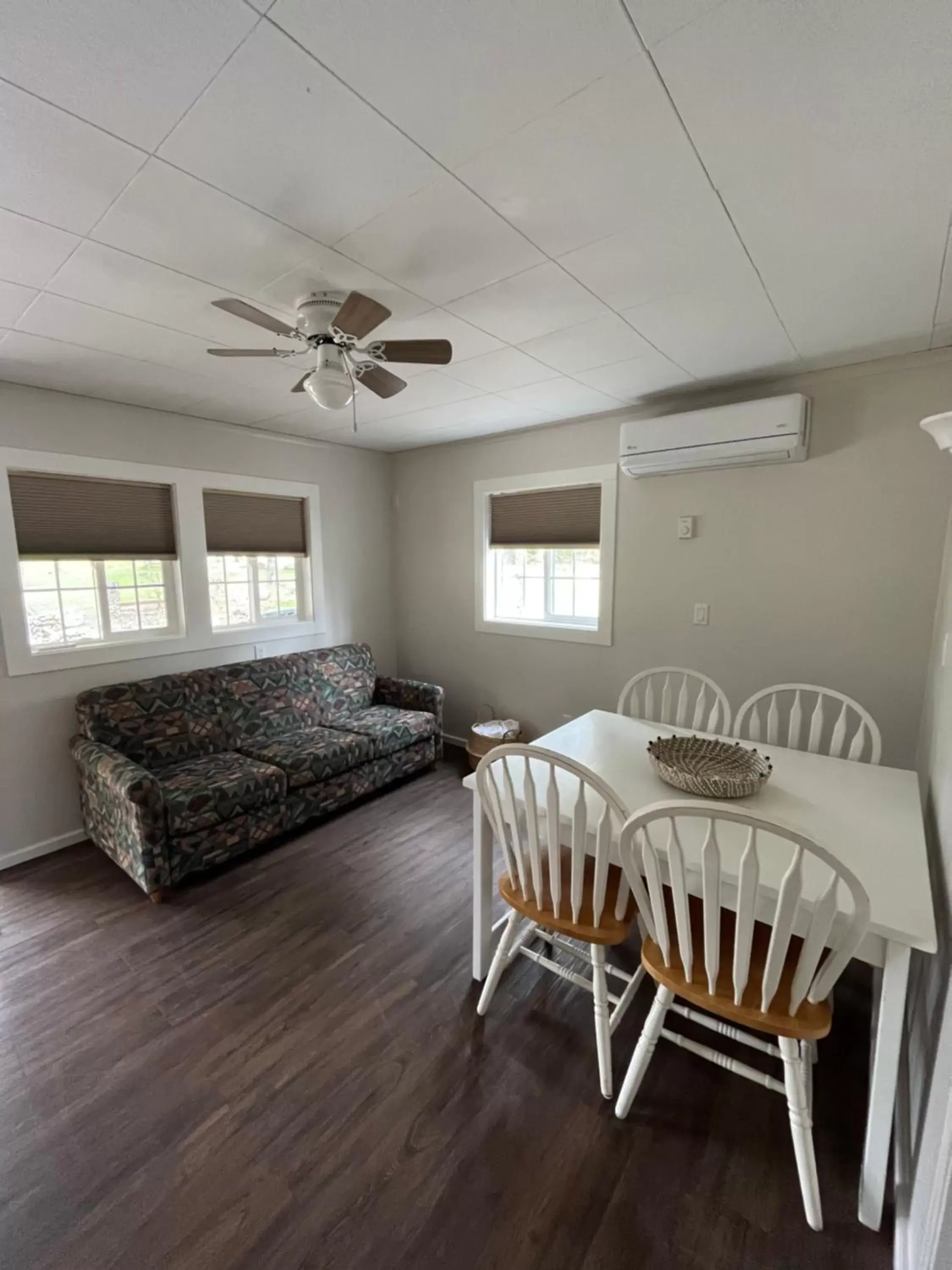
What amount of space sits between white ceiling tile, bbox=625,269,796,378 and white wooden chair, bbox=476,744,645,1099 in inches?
65.9

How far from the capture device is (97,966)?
2131 mm

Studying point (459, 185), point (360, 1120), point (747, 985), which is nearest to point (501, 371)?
point (459, 185)

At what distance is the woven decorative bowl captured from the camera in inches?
67.8

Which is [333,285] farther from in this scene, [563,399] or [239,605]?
[239,605]

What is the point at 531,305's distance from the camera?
1.95 metres

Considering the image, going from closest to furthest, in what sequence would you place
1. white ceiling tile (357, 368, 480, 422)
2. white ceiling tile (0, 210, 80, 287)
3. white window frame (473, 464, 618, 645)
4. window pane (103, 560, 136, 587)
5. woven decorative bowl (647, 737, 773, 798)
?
white ceiling tile (0, 210, 80, 287), woven decorative bowl (647, 737, 773, 798), white ceiling tile (357, 368, 480, 422), window pane (103, 560, 136, 587), white window frame (473, 464, 618, 645)

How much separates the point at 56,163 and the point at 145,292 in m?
0.62

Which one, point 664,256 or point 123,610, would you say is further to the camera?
point 123,610

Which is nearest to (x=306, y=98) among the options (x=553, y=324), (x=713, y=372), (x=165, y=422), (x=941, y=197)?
(x=553, y=324)

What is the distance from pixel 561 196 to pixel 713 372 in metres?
1.71

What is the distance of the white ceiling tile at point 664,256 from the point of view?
4.82 ft

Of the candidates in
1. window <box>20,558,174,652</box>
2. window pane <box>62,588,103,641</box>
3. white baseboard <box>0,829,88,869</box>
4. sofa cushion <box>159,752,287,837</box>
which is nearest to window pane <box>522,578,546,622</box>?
sofa cushion <box>159,752,287,837</box>

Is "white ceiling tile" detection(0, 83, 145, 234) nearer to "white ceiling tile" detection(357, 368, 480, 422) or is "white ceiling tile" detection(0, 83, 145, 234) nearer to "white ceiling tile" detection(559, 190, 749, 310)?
"white ceiling tile" detection(559, 190, 749, 310)

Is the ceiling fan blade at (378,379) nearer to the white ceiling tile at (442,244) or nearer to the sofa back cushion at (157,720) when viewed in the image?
the white ceiling tile at (442,244)
